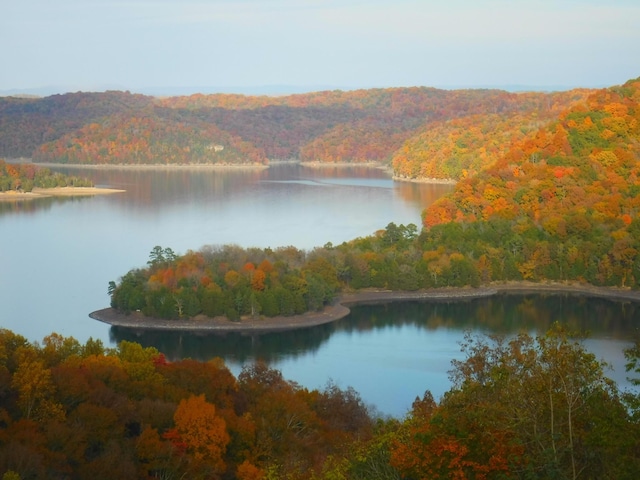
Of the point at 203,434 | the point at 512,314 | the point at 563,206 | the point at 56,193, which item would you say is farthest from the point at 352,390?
the point at 56,193

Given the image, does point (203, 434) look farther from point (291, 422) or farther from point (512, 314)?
point (512, 314)

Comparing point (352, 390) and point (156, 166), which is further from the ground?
point (156, 166)

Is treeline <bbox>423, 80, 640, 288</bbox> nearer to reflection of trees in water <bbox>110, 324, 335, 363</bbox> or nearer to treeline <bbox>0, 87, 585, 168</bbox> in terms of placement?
reflection of trees in water <bbox>110, 324, 335, 363</bbox>

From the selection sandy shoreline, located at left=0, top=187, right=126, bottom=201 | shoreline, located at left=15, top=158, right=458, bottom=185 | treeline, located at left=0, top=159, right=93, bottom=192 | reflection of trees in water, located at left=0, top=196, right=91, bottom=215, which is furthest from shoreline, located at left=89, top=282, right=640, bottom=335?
shoreline, located at left=15, top=158, right=458, bottom=185

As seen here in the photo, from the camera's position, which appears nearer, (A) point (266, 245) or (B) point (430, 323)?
(B) point (430, 323)

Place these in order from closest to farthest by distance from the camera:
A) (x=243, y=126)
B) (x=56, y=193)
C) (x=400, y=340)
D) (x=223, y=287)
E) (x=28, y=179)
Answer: (x=400, y=340) < (x=223, y=287) < (x=56, y=193) < (x=28, y=179) < (x=243, y=126)

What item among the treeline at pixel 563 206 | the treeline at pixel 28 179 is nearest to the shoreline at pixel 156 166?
the treeline at pixel 28 179

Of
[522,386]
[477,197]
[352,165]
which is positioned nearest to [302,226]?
[477,197]
